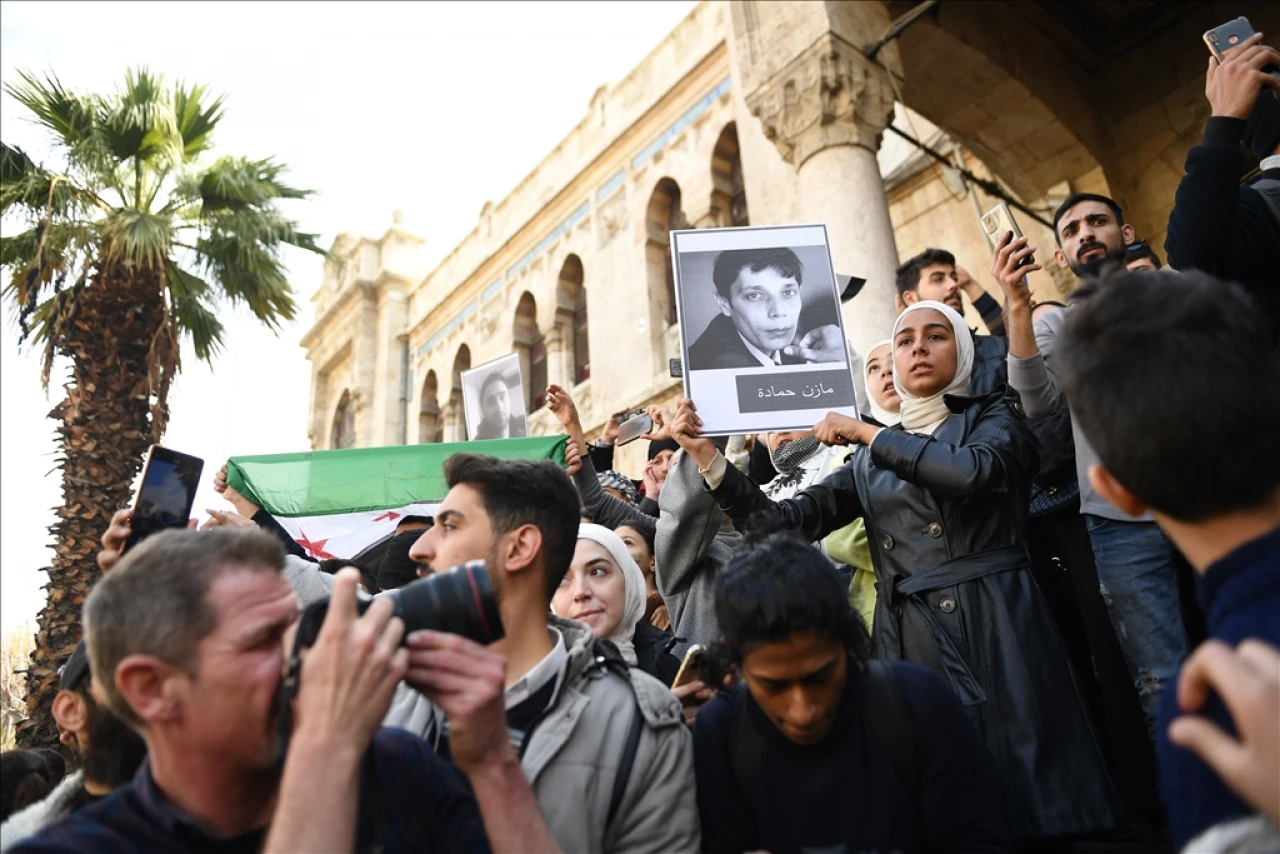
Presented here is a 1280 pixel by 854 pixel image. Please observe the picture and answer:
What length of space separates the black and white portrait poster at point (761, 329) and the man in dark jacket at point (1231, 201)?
1196 mm

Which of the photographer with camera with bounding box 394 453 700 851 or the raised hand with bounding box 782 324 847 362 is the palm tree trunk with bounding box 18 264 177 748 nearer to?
the photographer with camera with bounding box 394 453 700 851

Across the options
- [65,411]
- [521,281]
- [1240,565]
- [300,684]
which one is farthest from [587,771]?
[521,281]

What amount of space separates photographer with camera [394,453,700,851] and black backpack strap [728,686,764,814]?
0.12 metres

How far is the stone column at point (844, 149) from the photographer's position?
19.6ft

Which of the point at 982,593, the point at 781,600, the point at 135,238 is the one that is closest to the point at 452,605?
the point at 781,600

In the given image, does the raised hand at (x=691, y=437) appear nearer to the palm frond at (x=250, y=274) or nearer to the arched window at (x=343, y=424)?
the palm frond at (x=250, y=274)

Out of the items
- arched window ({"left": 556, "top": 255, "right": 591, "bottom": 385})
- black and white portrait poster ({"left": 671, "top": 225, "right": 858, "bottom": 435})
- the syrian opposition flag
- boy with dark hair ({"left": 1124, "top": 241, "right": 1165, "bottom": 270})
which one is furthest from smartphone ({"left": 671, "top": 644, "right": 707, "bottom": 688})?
arched window ({"left": 556, "top": 255, "right": 591, "bottom": 385})

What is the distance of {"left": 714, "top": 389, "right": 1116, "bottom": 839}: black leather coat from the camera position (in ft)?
6.75

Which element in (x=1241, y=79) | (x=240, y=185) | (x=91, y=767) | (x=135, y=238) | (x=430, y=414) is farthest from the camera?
(x=430, y=414)

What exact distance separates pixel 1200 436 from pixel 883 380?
250 centimetres

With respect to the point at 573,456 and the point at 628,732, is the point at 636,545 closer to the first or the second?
the point at 573,456

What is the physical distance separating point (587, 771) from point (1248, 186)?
2.55 metres

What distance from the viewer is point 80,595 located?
6.82 m

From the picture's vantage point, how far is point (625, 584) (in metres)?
2.79
